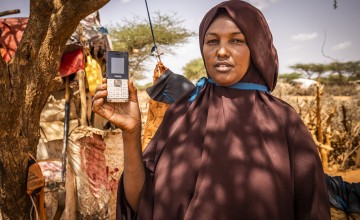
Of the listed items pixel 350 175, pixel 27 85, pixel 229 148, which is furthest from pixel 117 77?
pixel 350 175

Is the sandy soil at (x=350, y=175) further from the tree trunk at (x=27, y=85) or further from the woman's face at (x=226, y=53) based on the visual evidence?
the tree trunk at (x=27, y=85)

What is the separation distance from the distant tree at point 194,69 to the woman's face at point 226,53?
24.0 metres

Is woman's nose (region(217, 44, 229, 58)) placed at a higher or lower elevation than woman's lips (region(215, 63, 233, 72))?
higher

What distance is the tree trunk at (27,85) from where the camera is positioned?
5.97 ft

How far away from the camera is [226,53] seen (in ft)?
4.52

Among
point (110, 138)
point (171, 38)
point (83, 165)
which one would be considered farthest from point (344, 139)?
point (171, 38)

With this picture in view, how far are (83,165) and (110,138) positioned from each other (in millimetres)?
778

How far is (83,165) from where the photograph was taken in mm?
4035

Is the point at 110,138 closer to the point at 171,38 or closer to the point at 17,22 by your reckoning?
the point at 17,22

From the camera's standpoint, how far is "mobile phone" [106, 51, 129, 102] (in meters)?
1.31

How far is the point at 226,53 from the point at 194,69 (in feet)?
85.7

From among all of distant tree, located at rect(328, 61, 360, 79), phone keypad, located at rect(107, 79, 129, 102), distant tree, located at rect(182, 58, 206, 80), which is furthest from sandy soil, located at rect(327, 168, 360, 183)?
distant tree, located at rect(328, 61, 360, 79)

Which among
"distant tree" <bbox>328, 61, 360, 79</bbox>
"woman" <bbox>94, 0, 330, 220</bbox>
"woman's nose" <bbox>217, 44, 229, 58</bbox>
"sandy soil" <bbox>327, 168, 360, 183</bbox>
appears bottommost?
"sandy soil" <bbox>327, 168, 360, 183</bbox>

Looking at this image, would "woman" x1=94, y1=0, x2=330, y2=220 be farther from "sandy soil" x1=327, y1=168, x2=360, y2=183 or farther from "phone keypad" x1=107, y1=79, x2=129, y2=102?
"sandy soil" x1=327, y1=168, x2=360, y2=183
